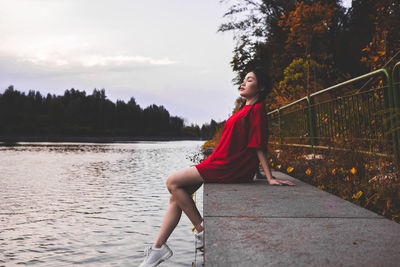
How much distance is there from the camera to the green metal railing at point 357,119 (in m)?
4.12

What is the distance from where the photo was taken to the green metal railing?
13.5 ft

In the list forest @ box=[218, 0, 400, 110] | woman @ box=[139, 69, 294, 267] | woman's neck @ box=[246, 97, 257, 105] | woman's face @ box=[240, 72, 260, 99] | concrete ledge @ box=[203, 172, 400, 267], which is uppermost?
forest @ box=[218, 0, 400, 110]

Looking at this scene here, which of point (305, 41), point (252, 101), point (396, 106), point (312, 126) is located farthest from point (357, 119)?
point (305, 41)

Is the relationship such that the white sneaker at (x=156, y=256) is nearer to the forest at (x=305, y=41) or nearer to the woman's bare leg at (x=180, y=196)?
the woman's bare leg at (x=180, y=196)

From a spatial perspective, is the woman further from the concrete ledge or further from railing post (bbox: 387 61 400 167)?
railing post (bbox: 387 61 400 167)

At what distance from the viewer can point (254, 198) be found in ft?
10.7

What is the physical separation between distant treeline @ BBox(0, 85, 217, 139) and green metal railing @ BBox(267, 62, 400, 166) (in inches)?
5329

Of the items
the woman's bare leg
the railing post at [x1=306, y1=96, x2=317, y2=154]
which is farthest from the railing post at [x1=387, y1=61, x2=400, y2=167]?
the railing post at [x1=306, y1=96, x2=317, y2=154]

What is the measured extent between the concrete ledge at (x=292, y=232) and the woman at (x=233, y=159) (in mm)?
183

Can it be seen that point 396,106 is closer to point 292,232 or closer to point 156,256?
point 292,232

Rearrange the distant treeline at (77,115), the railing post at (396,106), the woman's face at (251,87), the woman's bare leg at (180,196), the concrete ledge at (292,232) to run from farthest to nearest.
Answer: the distant treeline at (77,115), the railing post at (396,106), the woman's face at (251,87), the woman's bare leg at (180,196), the concrete ledge at (292,232)

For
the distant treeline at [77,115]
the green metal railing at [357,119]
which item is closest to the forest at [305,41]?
the green metal railing at [357,119]

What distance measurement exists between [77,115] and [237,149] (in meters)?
161

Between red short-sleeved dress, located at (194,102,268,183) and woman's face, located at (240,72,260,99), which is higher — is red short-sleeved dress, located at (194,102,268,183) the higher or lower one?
the lower one
